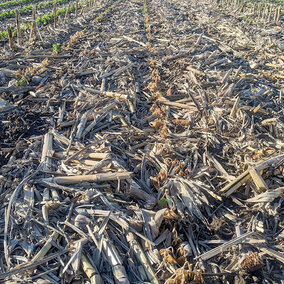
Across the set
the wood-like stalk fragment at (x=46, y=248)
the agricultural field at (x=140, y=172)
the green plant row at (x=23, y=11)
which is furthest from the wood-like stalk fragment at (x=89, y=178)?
the green plant row at (x=23, y=11)

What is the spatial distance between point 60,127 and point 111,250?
3.31m

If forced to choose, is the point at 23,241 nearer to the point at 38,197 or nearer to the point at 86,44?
the point at 38,197

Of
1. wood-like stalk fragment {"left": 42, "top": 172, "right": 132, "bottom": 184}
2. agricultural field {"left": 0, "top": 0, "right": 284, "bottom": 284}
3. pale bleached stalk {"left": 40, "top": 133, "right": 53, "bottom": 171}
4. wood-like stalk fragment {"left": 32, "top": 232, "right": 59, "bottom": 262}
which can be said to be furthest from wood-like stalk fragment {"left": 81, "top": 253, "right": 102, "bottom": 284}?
pale bleached stalk {"left": 40, "top": 133, "right": 53, "bottom": 171}

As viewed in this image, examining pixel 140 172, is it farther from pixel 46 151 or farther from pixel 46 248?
pixel 46 248

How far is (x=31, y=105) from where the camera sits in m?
6.96

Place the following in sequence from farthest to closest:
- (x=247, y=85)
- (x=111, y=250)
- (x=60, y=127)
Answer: (x=247, y=85), (x=60, y=127), (x=111, y=250)

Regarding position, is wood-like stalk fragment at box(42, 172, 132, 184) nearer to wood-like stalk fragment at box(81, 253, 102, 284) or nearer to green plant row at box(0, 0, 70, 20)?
wood-like stalk fragment at box(81, 253, 102, 284)

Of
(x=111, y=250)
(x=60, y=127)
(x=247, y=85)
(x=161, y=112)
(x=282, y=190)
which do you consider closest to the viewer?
(x=111, y=250)

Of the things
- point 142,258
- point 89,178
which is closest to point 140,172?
point 89,178

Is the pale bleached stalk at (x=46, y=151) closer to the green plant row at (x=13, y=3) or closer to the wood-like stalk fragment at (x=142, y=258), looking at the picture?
the wood-like stalk fragment at (x=142, y=258)

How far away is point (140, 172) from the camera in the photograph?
485 centimetres

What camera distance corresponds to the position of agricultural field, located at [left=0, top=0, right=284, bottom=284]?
3447 millimetres

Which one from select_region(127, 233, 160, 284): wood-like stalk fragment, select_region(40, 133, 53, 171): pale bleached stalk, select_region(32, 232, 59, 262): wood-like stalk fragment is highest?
select_region(40, 133, 53, 171): pale bleached stalk

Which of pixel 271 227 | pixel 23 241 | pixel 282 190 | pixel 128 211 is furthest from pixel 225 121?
pixel 23 241
